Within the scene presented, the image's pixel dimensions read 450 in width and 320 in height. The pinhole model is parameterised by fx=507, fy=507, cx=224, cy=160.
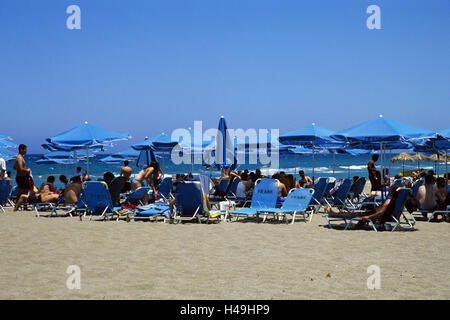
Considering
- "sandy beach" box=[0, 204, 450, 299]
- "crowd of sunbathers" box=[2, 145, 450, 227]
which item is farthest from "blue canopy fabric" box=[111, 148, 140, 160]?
"sandy beach" box=[0, 204, 450, 299]

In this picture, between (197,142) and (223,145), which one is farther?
(197,142)

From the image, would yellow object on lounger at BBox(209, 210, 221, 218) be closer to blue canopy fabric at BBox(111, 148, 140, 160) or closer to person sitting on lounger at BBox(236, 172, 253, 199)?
A: person sitting on lounger at BBox(236, 172, 253, 199)

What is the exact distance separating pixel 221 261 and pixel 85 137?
695cm

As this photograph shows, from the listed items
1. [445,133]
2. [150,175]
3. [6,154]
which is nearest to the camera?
[150,175]

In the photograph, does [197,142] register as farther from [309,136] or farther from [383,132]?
[383,132]

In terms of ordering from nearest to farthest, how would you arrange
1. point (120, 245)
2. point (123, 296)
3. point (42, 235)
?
point (123, 296) → point (120, 245) → point (42, 235)

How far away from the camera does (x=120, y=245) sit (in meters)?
6.81

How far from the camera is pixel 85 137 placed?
11641mm

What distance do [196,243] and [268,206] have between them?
3.03 m

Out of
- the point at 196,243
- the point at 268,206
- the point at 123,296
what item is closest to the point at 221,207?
the point at 268,206

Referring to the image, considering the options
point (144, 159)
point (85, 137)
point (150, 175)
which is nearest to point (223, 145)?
point (150, 175)
